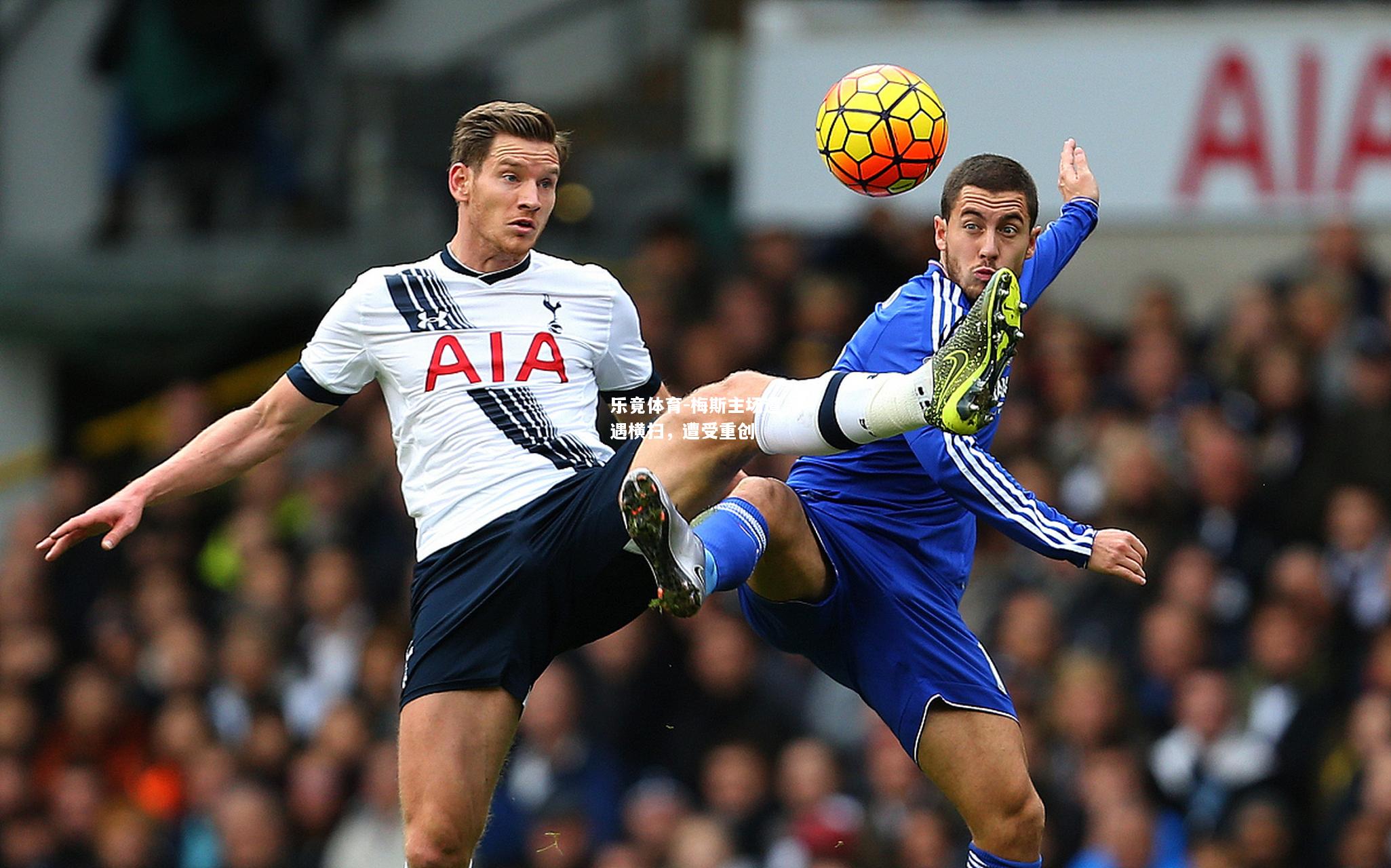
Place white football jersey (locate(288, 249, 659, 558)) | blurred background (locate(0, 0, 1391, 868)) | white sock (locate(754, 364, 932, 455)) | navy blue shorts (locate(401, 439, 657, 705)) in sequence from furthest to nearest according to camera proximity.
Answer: blurred background (locate(0, 0, 1391, 868)), white football jersey (locate(288, 249, 659, 558)), navy blue shorts (locate(401, 439, 657, 705)), white sock (locate(754, 364, 932, 455))

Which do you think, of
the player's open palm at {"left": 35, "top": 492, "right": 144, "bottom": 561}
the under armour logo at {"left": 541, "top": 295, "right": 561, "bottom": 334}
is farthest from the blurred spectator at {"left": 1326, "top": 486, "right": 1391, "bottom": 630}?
the player's open palm at {"left": 35, "top": 492, "right": 144, "bottom": 561}

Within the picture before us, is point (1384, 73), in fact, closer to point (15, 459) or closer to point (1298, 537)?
point (1298, 537)

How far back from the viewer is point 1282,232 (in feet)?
48.5

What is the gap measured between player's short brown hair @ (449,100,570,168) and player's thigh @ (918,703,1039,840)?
241 cm

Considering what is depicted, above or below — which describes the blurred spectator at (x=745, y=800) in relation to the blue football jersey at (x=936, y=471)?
below

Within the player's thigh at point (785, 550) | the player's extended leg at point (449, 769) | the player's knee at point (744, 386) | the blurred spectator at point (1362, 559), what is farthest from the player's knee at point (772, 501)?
the blurred spectator at point (1362, 559)

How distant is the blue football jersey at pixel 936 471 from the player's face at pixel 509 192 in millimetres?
1185

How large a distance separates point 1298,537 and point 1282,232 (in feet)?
11.5

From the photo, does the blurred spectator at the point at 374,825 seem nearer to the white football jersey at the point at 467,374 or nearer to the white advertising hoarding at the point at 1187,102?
the white advertising hoarding at the point at 1187,102

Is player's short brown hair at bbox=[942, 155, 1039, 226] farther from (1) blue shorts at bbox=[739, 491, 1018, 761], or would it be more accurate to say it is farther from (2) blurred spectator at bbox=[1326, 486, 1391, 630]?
(2) blurred spectator at bbox=[1326, 486, 1391, 630]

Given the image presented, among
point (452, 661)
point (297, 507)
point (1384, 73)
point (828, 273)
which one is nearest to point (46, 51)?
point (297, 507)

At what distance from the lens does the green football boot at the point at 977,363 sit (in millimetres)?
7207

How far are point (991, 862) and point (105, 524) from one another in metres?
3.26

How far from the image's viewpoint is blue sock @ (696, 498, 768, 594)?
7.44 m
